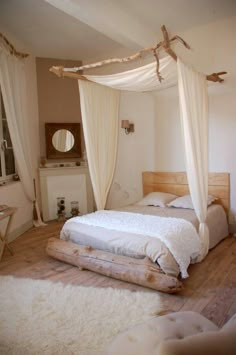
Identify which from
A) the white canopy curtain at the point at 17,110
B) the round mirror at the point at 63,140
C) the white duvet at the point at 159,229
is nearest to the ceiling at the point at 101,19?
the white canopy curtain at the point at 17,110

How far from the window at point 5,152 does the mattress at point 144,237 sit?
1519 millimetres

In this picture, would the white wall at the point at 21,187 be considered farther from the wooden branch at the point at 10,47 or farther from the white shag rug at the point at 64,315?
the white shag rug at the point at 64,315

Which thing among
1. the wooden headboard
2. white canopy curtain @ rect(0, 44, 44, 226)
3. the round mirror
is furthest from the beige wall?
the wooden headboard

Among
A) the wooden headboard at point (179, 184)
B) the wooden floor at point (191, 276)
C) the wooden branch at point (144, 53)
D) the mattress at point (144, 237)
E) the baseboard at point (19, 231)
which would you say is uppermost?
the wooden branch at point (144, 53)

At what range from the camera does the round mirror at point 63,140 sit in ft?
17.0

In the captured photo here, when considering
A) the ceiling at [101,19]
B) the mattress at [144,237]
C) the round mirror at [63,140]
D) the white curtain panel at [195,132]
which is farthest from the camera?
the round mirror at [63,140]

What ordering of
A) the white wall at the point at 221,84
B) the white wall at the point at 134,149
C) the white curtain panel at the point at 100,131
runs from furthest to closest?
the white wall at the point at 134,149, the white wall at the point at 221,84, the white curtain panel at the point at 100,131

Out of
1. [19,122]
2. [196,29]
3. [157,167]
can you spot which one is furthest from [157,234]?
[196,29]

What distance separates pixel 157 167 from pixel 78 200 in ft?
5.39

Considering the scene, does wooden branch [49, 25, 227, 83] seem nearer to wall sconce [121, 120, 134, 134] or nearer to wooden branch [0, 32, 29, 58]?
wooden branch [0, 32, 29, 58]

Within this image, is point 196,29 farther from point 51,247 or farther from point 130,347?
point 130,347

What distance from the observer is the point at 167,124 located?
14.9 ft

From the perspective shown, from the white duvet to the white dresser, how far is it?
1.75 metres

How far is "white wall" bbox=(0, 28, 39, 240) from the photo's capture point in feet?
13.4
